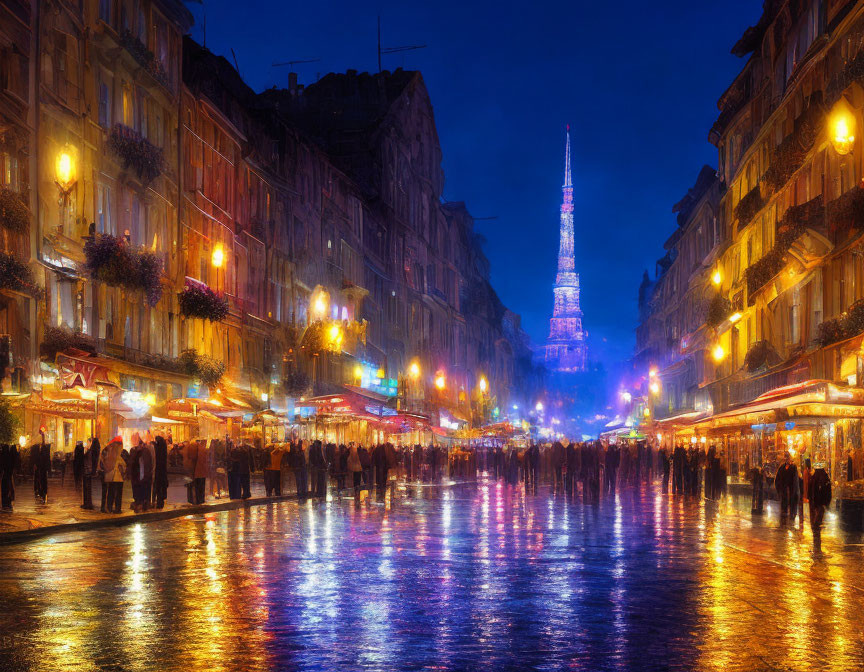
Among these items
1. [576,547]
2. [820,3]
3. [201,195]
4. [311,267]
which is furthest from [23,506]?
[311,267]

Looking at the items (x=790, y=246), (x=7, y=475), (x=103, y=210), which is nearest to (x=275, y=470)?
(x=103, y=210)

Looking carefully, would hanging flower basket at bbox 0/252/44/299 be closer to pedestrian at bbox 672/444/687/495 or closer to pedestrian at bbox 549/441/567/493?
pedestrian at bbox 672/444/687/495

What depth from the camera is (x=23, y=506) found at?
1018 inches

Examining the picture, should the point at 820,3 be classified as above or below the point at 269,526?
above

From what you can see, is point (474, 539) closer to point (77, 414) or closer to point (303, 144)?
point (77, 414)

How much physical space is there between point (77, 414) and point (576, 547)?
1931 centimetres

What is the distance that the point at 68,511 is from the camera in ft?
80.7

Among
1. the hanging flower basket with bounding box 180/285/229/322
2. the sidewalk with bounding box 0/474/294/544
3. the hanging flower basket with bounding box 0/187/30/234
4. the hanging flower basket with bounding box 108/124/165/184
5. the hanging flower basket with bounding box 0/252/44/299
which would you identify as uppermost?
the hanging flower basket with bounding box 108/124/165/184

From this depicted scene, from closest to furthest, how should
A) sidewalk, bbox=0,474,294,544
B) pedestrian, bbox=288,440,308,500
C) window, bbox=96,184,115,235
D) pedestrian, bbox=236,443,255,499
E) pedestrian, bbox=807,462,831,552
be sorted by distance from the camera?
1. sidewalk, bbox=0,474,294,544
2. pedestrian, bbox=807,462,831,552
3. pedestrian, bbox=236,443,255,499
4. window, bbox=96,184,115,235
5. pedestrian, bbox=288,440,308,500

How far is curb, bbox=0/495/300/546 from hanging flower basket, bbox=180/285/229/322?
9919 millimetres

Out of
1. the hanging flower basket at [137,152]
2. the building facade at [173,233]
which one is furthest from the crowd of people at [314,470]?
the hanging flower basket at [137,152]

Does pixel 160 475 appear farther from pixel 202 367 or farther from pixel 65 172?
pixel 202 367

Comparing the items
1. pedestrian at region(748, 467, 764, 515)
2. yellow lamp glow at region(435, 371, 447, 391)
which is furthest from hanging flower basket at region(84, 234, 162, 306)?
yellow lamp glow at region(435, 371, 447, 391)

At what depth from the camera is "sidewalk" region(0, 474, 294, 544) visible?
2056cm
